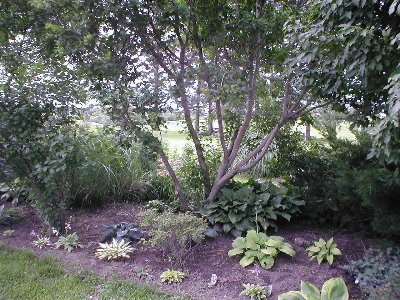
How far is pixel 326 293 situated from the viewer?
2457 mm

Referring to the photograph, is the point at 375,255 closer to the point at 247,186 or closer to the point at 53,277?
the point at 247,186

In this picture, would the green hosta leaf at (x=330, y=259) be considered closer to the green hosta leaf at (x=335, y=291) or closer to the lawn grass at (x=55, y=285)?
the green hosta leaf at (x=335, y=291)

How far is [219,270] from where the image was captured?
3.38m

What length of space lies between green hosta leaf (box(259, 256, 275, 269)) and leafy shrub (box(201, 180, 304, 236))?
602 millimetres

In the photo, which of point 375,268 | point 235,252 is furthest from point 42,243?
point 375,268

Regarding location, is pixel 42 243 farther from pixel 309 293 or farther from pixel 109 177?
pixel 309 293

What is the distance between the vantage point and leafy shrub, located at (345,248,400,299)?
9.36ft

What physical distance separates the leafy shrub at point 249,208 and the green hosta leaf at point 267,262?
0.60 meters

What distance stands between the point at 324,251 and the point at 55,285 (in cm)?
244

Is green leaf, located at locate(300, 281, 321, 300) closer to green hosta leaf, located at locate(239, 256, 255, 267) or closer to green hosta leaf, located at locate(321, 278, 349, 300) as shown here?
green hosta leaf, located at locate(321, 278, 349, 300)

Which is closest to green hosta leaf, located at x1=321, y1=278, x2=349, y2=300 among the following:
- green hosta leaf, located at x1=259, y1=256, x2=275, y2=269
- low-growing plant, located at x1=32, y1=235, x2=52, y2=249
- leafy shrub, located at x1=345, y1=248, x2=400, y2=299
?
leafy shrub, located at x1=345, y1=248, x2=400, y2=299

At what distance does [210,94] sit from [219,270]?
5.97ft

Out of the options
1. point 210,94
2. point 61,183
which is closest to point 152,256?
point 61,183

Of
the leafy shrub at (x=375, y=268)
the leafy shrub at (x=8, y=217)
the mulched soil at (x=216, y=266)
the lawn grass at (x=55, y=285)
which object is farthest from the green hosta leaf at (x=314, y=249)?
the leafy shrub at (x=8, y=217)
